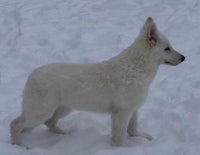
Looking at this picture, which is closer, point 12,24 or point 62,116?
point 62,116

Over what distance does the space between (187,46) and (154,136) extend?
3.11 meters

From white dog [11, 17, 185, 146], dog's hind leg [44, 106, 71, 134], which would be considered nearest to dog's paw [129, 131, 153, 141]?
white dog [11, 17, 185, 146]

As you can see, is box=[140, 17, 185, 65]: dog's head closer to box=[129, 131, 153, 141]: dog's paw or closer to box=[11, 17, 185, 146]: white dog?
box=[11, 17, 185, 146]: white dog

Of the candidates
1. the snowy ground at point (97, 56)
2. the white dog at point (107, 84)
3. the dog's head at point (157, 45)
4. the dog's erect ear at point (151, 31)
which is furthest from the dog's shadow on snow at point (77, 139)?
the dog's erect ear at point (151, 31)

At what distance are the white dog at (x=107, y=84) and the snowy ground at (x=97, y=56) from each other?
0.40 m

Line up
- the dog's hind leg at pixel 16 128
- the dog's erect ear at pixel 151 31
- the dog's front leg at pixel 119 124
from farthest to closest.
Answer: the dog's hind leg at pixel 16 128, the dog's front leg at pixel 119 124, the dog's erect ear at pixel 151 31

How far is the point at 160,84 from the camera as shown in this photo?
22.9 ft

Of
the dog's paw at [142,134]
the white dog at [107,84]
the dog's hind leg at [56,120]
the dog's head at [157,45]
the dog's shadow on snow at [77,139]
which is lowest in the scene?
the dog's paw at [142,134]

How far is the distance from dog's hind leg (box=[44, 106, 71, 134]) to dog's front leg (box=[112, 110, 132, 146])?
68 centimetres

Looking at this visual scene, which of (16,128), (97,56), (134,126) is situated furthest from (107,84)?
(97,56)

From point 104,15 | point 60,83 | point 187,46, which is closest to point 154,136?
point 60,83

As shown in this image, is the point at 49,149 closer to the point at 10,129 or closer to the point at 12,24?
the point at 10,129

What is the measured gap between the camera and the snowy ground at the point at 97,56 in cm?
547

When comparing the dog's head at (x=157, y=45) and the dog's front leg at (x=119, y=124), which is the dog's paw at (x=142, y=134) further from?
the dog's head at (x=157, y=45)
